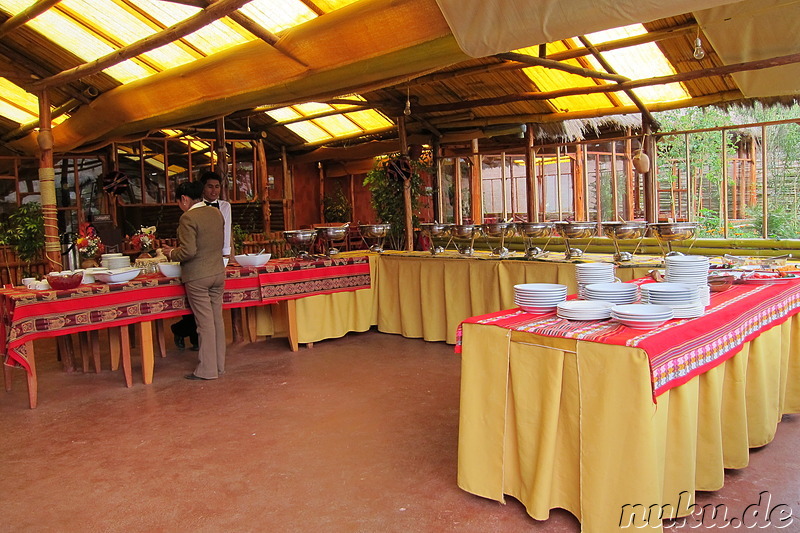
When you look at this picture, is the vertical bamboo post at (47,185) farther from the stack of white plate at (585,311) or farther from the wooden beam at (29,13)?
the stack of white plate at (585,311)

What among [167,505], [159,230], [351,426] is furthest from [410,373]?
[159,230]

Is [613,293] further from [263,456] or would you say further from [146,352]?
[146,352]

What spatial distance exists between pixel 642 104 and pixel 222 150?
5098 mm

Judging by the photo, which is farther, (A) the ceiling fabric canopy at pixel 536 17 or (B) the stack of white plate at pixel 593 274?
(B) the stack of white plate at pixel 593 274

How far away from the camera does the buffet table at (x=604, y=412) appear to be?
230 centimetres

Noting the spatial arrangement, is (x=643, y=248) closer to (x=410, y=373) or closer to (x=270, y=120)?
(x=410, y=373)

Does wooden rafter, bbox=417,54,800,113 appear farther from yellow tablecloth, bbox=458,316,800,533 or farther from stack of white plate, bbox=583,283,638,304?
yellow tablecloth, bbox=458,316,800,533

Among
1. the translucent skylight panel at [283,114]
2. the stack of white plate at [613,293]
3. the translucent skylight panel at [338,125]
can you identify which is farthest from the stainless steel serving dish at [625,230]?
the translucent skylight panel at [283,114]

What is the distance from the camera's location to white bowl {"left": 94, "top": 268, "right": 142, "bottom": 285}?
496 centimetres

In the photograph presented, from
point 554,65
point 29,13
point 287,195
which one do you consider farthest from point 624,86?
point 287,195

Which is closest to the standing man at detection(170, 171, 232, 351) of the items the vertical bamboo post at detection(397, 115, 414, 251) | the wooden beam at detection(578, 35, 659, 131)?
the vertical bamboo post at detection(397, 115, 414, 251)

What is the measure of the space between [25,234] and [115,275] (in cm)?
573

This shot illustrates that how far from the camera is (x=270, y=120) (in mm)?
11062

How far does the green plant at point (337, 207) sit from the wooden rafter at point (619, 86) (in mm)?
5087
